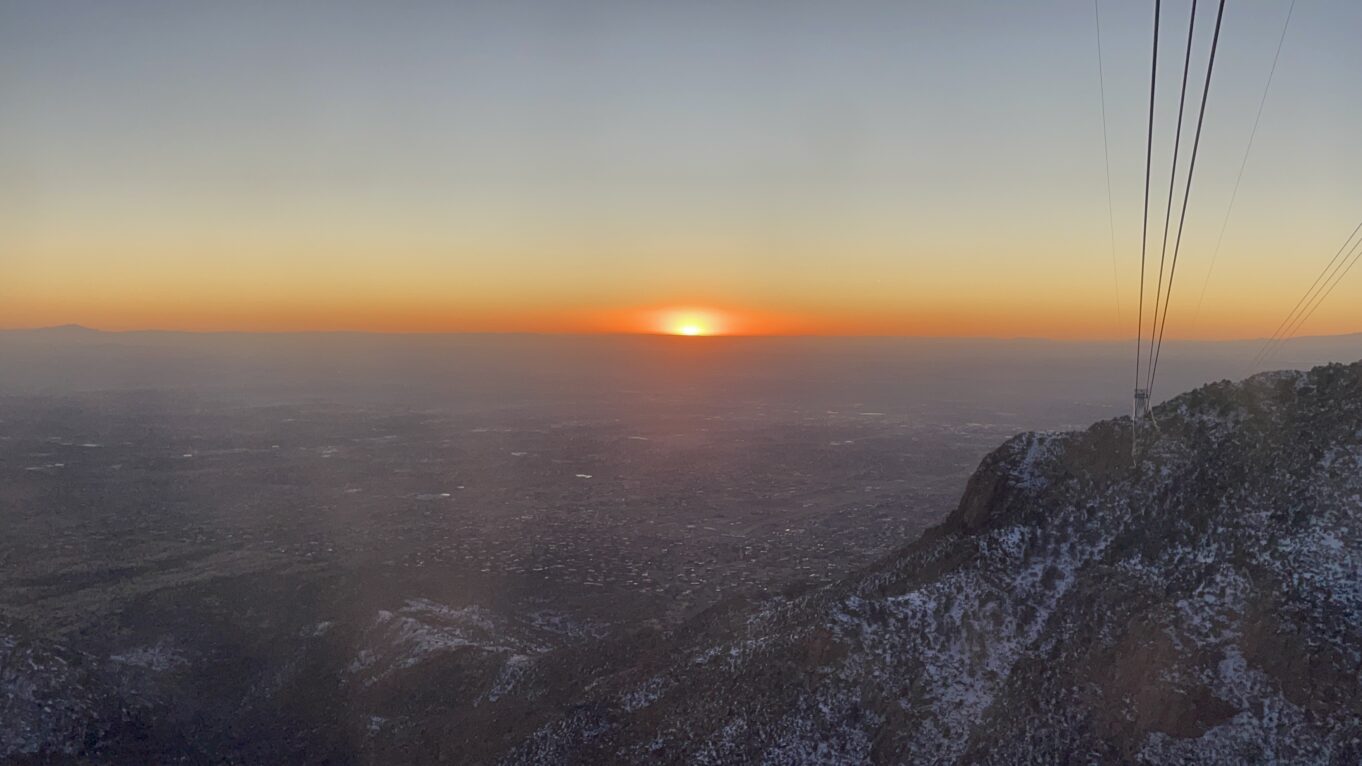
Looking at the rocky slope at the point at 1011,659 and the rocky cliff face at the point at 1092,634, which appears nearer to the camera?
the rocky cliff face at the point at 1092,634

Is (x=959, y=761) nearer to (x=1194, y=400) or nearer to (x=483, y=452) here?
(x=1194, y=400)

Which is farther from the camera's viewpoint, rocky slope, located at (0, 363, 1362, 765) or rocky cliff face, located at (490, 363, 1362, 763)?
rocky slope, located at (0, 363, 1362, 765)

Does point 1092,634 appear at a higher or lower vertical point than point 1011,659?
higher

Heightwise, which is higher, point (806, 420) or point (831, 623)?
→ point (831, 623)

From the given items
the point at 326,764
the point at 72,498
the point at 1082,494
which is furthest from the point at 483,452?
the point at 1082,494

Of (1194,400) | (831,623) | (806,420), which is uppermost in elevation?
(1194,400)

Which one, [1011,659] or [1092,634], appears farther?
[1011,659]

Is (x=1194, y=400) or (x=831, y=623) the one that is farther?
(x=1194, y=400)

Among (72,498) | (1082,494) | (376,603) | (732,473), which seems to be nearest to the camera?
(1082,494)
